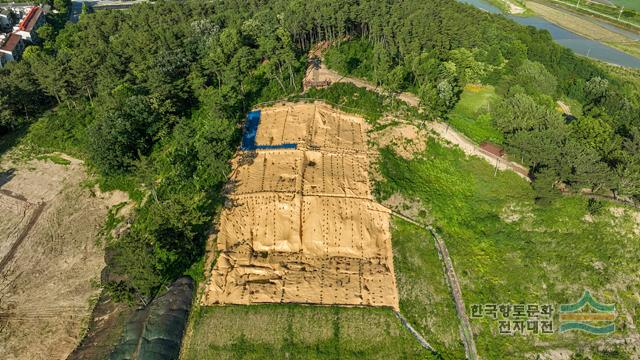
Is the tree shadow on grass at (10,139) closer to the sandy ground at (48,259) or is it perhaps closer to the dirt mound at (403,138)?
the sandy ground at (48,259)

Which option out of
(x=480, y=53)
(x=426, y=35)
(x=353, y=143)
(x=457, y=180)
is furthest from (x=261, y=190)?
(x=480, y=53)

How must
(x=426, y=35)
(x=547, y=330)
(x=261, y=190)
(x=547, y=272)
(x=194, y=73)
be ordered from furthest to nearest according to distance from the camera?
(x=426, y=35)
(x=194, y=73)
(x=261, y=190)
(x=547, y=272)
(x=547, y=330)

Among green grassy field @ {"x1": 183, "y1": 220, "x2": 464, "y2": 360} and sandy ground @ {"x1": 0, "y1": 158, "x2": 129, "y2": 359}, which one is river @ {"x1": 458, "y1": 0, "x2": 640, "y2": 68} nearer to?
green grassy field @ {"x1": 183, "y1": 220, "x2": 464, "y2": 360}

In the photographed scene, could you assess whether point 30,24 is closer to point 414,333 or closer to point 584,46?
point 414,333

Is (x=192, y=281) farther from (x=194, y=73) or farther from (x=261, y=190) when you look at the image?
(x=194, y=73)

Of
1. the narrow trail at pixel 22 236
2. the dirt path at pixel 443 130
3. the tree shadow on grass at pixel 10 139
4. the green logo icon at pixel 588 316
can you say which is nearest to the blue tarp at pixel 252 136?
the dirt path at pixel 443 130

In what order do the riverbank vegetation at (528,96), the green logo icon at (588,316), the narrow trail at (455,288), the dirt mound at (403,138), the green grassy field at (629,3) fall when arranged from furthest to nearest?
1. the green grassy field at (629,3)
2. the dirt mound at (403,138)
3. the riverbank vegetation at (528,96)
4. the green logo icon at (588,316)
5. the narrow trail at (455,288)
